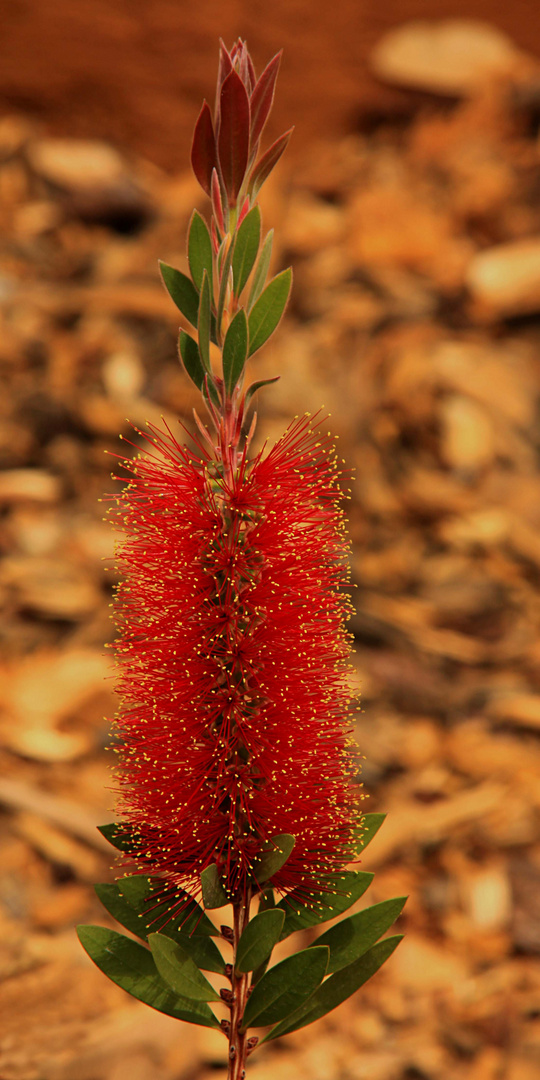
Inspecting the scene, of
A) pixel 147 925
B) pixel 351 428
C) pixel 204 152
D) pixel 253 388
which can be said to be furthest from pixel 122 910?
pixel 351 428

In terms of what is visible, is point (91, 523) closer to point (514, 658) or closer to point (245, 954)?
point (514, 658)

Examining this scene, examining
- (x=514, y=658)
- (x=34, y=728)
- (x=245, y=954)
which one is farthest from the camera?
(x=514, y=658)

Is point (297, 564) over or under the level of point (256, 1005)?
over

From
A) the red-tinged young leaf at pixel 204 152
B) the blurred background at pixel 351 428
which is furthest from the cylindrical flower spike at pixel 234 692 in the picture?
the blurred background at pixel 351 428

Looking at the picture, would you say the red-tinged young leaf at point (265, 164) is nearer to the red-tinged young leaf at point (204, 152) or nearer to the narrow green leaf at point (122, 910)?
the red-tinged young leaf at point (204, 152)

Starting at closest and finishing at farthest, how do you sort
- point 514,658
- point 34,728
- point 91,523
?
point 34,728, point 514,658, point 91,523

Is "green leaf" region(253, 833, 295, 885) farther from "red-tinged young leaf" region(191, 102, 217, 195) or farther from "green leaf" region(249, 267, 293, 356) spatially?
"red-tinged young leaf" region(191, 102, 217, 195)

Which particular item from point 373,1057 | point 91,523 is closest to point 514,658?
point 373,1057
